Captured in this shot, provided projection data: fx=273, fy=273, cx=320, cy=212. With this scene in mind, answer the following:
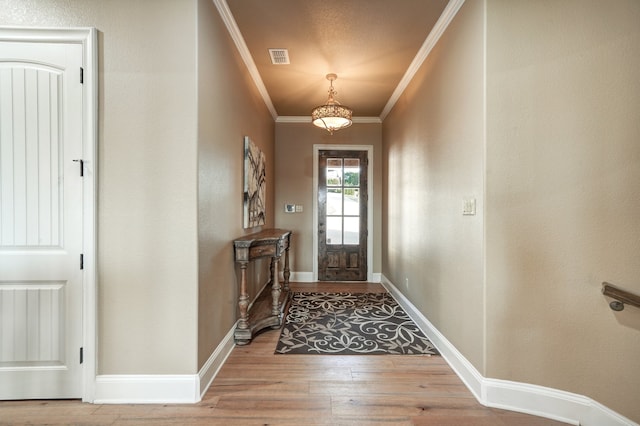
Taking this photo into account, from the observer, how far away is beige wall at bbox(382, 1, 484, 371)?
6.13 feet

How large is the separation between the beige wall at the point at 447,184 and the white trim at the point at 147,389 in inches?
76.2

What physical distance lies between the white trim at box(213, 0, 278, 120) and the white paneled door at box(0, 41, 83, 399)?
3.44 ft

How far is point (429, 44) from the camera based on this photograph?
8.41ft

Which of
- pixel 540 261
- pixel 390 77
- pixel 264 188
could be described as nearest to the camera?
pixel 540 261

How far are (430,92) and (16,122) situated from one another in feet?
10.4

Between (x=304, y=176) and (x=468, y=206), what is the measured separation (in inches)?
127

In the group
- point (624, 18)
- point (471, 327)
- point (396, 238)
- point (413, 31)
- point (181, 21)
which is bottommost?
point (471, 327)

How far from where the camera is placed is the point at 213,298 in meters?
2.05

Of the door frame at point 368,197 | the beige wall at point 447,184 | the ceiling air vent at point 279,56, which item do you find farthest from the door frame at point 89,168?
the door frame at point 368,197

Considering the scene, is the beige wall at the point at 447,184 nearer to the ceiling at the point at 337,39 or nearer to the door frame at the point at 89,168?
the ceiling at the point at 337,39

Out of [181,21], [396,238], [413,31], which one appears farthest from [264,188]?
[413,31]

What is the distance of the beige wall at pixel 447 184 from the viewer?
187 cm

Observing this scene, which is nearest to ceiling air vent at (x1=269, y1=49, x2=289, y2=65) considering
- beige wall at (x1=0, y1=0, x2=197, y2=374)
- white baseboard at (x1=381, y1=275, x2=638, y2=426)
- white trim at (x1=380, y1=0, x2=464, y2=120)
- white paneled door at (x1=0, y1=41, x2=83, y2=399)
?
beige wall at (x1=0, y1=0, x2=197, y2=374)

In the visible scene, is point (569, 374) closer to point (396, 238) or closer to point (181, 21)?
point (396, 238)
